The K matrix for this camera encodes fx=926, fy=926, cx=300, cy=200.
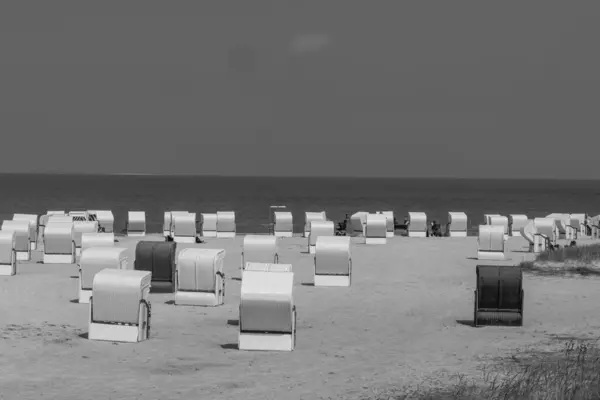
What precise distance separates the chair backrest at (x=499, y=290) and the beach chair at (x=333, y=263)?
290 inches

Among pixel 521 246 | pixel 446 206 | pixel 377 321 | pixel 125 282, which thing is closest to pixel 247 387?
pixel 125 282

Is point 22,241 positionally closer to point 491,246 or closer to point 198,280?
point 198,280

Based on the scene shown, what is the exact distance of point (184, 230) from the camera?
46.1m

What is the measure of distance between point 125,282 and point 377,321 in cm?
624

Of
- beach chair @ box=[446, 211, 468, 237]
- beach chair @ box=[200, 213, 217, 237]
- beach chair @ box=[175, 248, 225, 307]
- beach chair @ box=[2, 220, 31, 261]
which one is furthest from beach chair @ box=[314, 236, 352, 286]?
beach chair @ box=[446, 211, 468, 237]

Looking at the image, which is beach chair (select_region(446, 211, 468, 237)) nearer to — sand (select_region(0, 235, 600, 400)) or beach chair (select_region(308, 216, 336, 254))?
beach chair (select_region(308, 216, 336, 254))

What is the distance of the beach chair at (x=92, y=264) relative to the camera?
22766 mm

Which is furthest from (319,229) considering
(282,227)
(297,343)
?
(297,343)

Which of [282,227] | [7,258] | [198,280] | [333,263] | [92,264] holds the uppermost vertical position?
[92,264]

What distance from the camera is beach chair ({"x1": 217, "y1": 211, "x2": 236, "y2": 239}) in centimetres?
4984

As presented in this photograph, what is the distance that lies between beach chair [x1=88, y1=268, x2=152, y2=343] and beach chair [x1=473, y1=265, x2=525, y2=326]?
747cm

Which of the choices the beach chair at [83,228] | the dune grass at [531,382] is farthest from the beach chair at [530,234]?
the dune grass at [531,382]

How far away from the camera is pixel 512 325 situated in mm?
20641

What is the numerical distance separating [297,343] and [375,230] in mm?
27776
